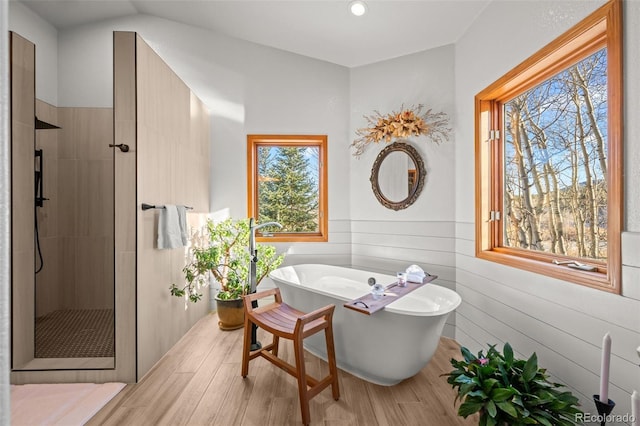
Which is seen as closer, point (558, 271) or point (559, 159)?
point (558, 271)

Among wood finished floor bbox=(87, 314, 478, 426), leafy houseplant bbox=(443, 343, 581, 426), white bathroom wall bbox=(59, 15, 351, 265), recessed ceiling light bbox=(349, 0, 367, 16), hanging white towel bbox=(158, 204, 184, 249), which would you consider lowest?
wood finished floor bbox=(87, 314, 478, 426)

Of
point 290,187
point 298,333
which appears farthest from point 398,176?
point 298,333

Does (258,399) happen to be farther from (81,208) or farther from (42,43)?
(42,43)

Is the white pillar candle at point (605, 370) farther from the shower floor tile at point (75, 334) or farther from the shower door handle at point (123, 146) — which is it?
the shower floor tile at point (75, 334)

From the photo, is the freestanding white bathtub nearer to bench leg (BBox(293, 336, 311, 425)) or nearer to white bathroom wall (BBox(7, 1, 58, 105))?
bench leg (BBox(293, 336, 311, 425))

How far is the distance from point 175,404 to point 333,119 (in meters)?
2.93

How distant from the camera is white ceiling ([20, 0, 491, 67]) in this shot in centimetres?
250

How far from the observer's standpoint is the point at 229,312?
291 centimetres

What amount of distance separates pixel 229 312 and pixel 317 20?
2866mm

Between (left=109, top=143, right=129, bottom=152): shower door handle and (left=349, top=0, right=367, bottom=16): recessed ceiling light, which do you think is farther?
(left=349, top=0, right=367, bottom=16): recessed ceiling light

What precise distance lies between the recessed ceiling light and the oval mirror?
46.8 inches

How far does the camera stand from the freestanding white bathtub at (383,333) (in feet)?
6.13

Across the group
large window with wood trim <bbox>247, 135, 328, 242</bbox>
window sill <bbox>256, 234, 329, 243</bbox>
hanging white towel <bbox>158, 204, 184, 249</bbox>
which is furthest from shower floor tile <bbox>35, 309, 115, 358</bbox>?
large window with wood trim <bbox>247, 135, 328, 242</bbox>

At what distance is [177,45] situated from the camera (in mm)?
3359
